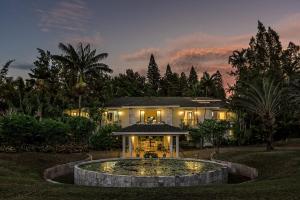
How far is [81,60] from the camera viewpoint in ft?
166

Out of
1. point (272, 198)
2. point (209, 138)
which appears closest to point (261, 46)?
point (209, 138)

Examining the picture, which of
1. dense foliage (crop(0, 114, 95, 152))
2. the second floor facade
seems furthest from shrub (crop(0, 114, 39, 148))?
the second floor facade

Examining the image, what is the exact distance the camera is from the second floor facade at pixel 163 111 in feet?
158

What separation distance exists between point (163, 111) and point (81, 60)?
14.0 metres

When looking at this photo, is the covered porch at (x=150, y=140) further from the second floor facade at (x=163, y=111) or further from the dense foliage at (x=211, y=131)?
the second floor facade at (x=163, y=111)

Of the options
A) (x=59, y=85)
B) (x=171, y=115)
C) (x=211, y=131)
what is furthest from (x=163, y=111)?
(x=59, y=85)

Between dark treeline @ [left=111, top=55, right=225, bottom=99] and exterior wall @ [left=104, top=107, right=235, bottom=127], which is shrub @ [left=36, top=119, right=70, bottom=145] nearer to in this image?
exterior wall @ [left=104, top=107, right=235, bottom=127]

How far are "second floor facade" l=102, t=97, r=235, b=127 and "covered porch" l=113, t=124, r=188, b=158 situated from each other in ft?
18.8

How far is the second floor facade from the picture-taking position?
4812 cm

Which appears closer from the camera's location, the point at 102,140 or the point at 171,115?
the point at 102,140

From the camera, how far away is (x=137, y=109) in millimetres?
48438

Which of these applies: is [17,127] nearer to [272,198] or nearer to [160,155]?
[160,155]

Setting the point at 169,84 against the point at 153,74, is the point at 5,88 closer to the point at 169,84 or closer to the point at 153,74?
the point at 169,84

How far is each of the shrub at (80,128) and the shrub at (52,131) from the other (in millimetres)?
3032
